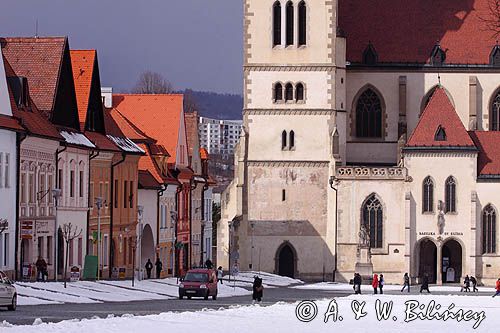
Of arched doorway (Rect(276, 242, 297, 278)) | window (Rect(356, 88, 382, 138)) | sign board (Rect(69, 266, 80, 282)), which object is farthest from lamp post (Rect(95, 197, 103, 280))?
window (Rect(356, 88, 382, 138))

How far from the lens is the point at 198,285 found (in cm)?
6234

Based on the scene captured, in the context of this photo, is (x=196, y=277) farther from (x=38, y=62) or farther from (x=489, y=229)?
(x=489, y=229)

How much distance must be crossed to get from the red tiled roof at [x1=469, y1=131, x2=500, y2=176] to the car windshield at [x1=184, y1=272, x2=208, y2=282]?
3977cm

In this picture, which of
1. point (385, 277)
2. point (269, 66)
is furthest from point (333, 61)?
point (385, 277)

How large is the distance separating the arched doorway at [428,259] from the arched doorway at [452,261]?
60 centimetres

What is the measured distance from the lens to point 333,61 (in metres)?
102

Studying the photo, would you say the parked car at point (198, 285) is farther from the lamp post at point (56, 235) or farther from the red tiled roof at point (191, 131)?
the red tiled roof at point (191, 131)

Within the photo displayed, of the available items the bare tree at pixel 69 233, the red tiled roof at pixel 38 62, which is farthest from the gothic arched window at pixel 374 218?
the red tiled roof at pixel 38 62

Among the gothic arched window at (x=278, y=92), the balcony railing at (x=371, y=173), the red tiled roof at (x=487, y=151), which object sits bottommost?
the balcony railing at (x=371, y=173)

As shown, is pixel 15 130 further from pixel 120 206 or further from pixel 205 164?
pixel 205 164

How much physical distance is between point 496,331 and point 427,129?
196 feet

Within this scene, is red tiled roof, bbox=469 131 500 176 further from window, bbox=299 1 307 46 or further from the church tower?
window, bbox=299 1 307 46

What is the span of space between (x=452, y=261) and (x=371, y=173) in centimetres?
727

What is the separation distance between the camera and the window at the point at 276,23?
337ft
